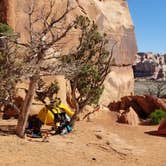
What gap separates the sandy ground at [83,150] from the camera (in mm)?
13042

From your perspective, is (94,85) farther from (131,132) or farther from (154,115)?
(154,115)

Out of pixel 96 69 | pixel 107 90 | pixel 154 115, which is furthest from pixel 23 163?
pixel 107 90

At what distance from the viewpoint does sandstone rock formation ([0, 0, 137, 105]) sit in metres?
31.8

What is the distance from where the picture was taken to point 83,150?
14859mm

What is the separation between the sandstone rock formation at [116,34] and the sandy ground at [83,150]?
472 inches

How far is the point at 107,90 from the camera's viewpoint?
33312 mm

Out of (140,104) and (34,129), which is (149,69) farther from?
(34,129)

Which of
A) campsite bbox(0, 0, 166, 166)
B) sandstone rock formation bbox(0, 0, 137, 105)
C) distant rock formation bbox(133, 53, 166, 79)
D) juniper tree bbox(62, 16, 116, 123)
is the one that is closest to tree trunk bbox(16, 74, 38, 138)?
campsite bbox(0, 0, 166, 166)

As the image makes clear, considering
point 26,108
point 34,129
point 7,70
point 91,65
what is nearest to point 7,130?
point 34,129

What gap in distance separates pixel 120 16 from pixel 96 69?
1897 centimetres

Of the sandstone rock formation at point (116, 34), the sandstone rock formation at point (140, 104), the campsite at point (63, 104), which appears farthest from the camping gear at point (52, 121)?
the sandstone rock formation at point (140, 104)

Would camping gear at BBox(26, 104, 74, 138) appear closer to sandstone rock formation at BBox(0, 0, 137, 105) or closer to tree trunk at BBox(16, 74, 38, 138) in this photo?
tree trunk at BBox(16, 74, 38, 138)

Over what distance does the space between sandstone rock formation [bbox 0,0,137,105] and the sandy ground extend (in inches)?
472

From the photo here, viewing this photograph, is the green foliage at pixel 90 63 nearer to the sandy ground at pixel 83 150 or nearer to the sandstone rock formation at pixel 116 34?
the sandy ground at pixel 83 150
